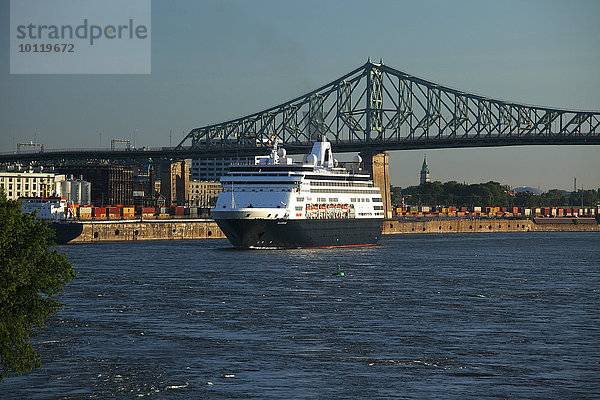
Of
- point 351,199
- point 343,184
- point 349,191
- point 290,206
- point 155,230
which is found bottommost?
point 155,230

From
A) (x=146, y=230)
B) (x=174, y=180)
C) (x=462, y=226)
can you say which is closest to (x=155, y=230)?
(x=146, y=230)

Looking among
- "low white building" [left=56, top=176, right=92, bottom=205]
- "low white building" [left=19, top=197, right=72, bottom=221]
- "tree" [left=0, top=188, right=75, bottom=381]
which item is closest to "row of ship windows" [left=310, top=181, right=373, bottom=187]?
"low white building" [left=19, top=197, right=72, bottom=221]

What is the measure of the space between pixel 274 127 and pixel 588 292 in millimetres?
134710

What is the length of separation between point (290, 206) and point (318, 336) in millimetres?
51963

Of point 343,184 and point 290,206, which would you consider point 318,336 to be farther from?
point 343,184

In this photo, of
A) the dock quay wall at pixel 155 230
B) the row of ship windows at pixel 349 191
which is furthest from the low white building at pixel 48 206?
the row of ship windows at pixel 349 191

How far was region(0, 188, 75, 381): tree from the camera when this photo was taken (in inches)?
856

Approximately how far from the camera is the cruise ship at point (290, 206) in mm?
85500

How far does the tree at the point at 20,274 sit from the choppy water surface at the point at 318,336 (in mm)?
4209

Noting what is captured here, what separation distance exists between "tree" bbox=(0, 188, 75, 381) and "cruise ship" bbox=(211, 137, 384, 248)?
60.9m

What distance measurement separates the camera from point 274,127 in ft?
604

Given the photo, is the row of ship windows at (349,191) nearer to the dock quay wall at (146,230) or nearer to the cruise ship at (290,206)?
the cruise ship at (290,206)

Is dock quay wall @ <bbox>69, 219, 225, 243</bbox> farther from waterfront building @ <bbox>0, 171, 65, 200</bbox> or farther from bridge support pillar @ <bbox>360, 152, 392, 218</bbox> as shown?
waterfront building @ <bbox>0, 171, 65, 200</bbox>

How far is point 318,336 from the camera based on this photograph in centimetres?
3575
